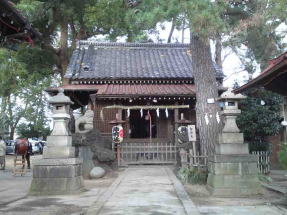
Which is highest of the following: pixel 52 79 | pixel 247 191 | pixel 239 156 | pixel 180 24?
pixel 52 79

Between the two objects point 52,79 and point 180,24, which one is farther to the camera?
point 52,79

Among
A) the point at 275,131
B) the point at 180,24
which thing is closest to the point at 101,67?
the point at 275,131

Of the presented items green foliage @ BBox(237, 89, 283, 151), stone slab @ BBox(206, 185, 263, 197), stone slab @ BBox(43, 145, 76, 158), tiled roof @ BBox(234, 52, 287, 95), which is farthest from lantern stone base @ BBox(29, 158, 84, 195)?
green foliage @ BBox(237, 89, 283, 151)

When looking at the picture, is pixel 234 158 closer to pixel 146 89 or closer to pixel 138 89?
pixel 146 89

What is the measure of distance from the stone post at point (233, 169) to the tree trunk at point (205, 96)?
2154 mm

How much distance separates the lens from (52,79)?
36812 mm

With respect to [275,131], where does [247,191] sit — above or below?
below

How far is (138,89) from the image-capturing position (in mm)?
20406

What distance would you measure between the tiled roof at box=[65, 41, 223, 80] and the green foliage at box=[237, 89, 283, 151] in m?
5.19

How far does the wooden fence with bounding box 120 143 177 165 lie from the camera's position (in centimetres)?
1842

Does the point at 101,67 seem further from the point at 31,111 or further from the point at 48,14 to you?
the point at 31,111

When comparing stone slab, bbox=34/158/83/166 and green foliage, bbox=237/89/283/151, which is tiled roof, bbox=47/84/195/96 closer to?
green foliage, bbox=237/89/283/151

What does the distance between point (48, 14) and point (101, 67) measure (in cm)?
450

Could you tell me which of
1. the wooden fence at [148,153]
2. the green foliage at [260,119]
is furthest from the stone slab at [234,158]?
the wooden fence at [148,153]
